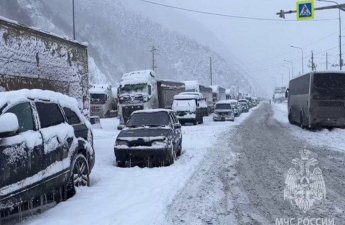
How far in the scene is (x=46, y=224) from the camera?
6.61 meters

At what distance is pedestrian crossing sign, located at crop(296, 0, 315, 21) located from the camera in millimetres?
23016

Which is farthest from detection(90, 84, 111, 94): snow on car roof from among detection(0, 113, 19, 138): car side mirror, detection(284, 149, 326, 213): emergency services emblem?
detection(0, 113, 19, 138): car side mirror

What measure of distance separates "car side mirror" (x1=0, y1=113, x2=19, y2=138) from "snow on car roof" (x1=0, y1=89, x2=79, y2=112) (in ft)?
1.94

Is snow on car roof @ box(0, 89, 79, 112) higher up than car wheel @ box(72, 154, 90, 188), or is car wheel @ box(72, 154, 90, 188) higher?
snow on car roof @ box(0, 89, 79, 112)

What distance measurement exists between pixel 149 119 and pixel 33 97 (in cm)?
700

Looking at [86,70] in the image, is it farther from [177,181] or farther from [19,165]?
[19,165]

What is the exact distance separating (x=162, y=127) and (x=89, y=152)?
447 cm

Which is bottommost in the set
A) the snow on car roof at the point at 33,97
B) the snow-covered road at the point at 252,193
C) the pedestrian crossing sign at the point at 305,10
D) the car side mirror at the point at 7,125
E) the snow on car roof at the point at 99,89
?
the snow-covered road at the point at 252,193

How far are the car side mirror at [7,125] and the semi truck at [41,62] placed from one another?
5.56 metres

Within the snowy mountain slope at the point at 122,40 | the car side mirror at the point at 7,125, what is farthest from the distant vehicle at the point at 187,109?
the snowy mountain slope at the point at 122,40

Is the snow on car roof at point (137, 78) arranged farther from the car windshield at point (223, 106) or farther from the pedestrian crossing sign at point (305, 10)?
the pedestrian crossing sign at point (305, 10)

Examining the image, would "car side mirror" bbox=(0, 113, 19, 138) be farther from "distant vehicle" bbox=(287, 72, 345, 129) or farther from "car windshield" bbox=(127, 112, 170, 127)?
"distant vehicle" bbox=(287, 72, 345, 129)

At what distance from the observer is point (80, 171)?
9.01 meters

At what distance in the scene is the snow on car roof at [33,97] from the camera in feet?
22.5
